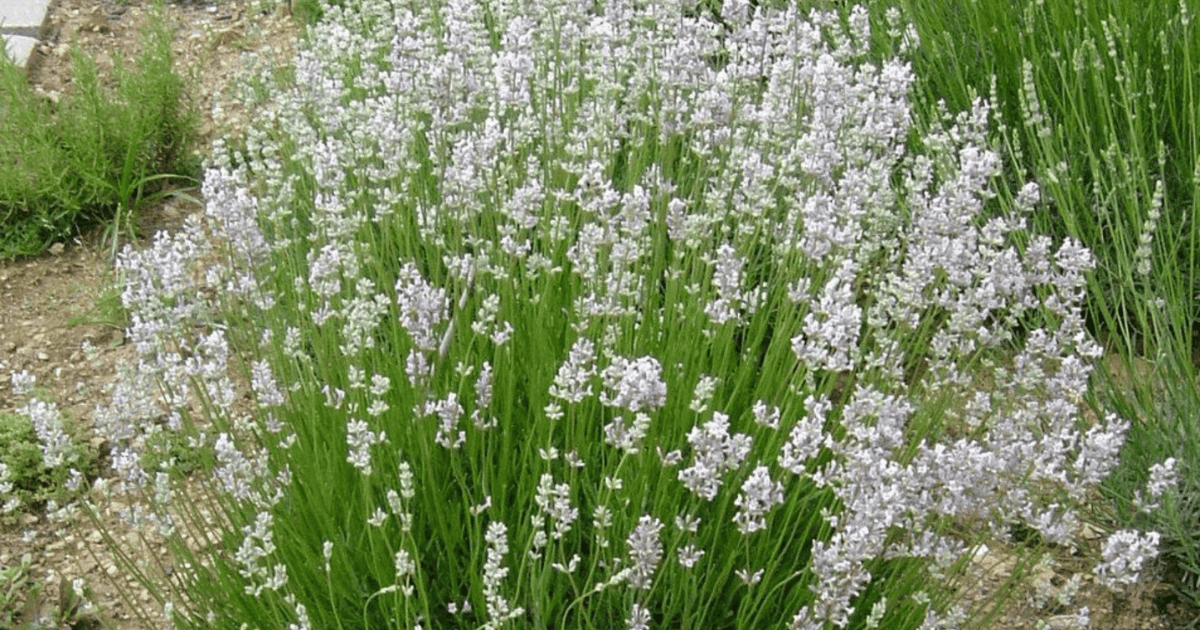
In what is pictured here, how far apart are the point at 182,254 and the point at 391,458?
597 mm

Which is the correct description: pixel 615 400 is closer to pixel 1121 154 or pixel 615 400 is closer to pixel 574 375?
pixel 574 375

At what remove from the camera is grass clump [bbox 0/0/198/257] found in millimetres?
4434

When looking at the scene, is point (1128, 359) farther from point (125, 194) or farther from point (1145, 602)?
point (125, 194)

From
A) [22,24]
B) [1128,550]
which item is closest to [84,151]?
[22,24]

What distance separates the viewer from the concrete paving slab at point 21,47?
5.22 m

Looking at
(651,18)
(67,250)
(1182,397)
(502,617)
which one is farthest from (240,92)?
(1182,397)

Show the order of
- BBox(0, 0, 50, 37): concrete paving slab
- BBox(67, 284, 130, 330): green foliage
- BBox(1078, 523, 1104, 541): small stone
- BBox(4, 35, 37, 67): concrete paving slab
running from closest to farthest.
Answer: BBox(1078, 523, 1104, 541): small stone → BBox(67, 284, 130, 330): green foliage → BBox(4, 35, 37, 67): concrete paving slab → BBox(0, 0, 50, 37): concrete paving slab

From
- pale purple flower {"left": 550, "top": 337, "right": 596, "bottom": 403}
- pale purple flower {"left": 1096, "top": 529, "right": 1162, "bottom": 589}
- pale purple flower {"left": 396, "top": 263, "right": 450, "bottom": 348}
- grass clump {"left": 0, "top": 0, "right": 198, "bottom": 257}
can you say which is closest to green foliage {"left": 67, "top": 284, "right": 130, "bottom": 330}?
grass clump {"left": 0, "top": 0, "right": 198, "bottom": 257}

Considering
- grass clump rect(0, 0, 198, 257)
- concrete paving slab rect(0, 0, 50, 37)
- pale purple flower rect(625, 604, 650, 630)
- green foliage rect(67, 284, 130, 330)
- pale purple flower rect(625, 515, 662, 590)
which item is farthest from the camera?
concrete paving slab rect(0, 0, 50, 37)

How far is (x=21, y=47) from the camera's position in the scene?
5359 millimetres

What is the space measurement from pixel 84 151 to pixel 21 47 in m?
1.22

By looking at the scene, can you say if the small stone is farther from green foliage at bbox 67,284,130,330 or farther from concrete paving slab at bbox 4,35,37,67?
concrete paving slab at bbox 4,35,37,67

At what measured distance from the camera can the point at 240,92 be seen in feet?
13.0

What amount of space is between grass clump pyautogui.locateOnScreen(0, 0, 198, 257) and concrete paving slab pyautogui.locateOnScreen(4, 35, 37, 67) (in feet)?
2.00
